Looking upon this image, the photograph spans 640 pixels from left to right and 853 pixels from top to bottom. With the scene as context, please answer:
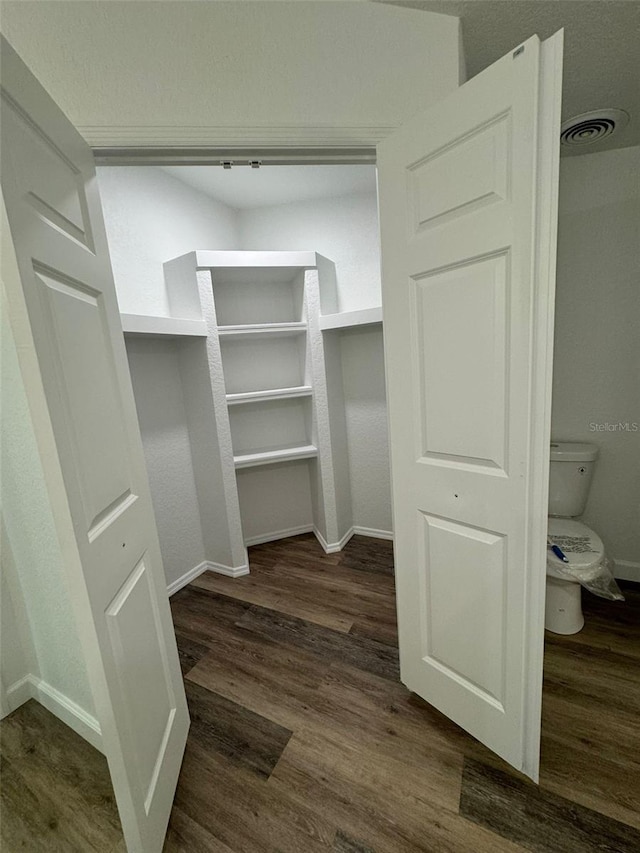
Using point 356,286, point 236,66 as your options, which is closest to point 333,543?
point 356,286

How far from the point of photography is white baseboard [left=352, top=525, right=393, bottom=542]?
107 inches

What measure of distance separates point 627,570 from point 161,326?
300 cm

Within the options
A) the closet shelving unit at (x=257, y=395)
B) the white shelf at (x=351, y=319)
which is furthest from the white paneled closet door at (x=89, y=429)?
the white shelf at (x=351, y=319)

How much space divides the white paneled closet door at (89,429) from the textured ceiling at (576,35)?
3.72 ft

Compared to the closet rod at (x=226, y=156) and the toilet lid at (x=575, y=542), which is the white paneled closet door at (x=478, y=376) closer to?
the closet rod at (x=226, y=156)

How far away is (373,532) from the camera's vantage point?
9.09 ft

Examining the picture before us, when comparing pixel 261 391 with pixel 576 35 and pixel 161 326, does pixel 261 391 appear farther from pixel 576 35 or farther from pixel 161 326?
pixel 576 35

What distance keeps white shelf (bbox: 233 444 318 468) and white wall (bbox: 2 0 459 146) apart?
1.74 meters

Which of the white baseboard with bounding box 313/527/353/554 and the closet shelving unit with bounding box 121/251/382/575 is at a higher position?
the closet shelving unit with bounding box 121/251/382/575

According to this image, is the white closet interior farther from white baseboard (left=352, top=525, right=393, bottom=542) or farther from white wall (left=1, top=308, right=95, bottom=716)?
white wall (left=1, top=308, right=95, bottom=716)

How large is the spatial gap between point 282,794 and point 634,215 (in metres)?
2.95

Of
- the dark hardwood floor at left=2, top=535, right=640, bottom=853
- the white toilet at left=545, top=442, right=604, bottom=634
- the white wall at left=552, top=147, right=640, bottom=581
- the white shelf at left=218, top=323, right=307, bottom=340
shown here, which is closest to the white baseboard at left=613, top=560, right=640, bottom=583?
the white wall at left=552, top=147, right=640, bottom=581

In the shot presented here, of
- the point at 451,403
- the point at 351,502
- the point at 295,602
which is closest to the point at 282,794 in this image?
the point at 295,602

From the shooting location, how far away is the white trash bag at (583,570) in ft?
5.09
